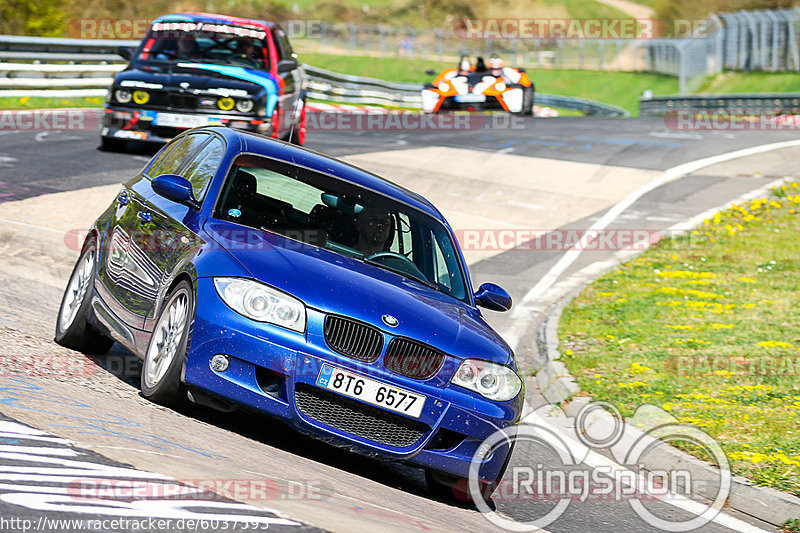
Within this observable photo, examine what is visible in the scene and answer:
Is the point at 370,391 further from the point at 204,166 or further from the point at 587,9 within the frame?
the point at 587,9

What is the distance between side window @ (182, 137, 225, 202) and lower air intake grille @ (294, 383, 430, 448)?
165 centimetres

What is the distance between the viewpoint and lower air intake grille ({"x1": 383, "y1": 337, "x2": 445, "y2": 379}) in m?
5.41

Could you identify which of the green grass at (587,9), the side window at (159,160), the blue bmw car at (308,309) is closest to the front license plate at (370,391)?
the blue bmw car at (308,309)

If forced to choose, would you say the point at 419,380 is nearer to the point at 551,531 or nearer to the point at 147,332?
the point at 551,531

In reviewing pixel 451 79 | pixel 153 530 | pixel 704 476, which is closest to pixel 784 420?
pixel 704 476

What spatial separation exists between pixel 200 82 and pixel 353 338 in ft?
34.0

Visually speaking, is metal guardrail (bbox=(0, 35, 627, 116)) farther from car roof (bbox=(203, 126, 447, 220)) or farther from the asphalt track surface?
car roof (bbox=(203, 126, 447, 220))

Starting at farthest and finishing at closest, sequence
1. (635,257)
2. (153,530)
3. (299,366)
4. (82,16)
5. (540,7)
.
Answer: (540,7) → (82,16) → (635,257) → (299,366) → (153,530)

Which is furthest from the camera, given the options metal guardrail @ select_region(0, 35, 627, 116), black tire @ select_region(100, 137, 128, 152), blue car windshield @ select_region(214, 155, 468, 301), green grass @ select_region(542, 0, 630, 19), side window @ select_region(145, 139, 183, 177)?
green grass @ select_region(542, 0, 630, 19)

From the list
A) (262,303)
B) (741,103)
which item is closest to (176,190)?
(262,303)

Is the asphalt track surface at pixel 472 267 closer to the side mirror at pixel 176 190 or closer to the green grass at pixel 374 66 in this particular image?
the side mirror at pixel 176 190

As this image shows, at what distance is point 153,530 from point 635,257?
1122 centimetres

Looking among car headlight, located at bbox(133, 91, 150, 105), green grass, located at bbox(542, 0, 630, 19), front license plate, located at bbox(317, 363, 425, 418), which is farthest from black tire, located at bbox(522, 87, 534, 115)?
green grass, located at bbox(542, 0, 630, 19)

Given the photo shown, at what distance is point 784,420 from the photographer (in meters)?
7.63
